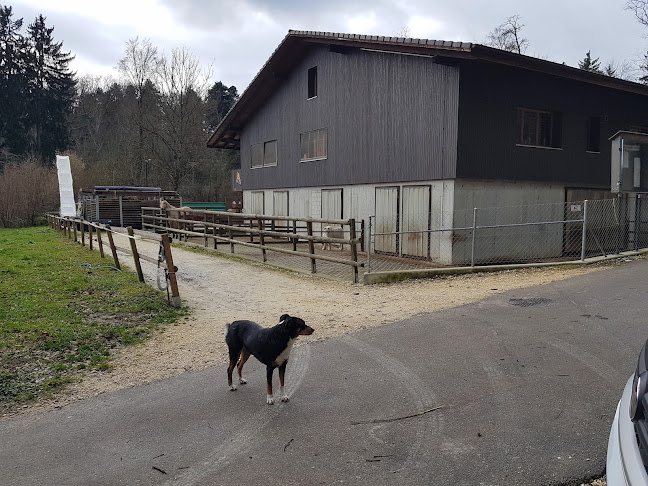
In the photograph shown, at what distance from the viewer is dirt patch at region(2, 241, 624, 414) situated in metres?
5.29

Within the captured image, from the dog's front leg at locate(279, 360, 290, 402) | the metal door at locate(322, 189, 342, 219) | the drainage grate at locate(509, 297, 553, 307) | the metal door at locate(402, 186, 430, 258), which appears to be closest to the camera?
the dog's front leg at locate(279, 360, 290, 402)

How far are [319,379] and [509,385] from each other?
5.83ft

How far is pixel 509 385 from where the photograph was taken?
4520 millimetres

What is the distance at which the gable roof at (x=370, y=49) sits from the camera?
11.9m

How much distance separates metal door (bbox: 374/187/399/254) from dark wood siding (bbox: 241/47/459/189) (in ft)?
1.36

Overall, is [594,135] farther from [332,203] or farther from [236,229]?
[236,229]

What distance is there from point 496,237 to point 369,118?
543 cm

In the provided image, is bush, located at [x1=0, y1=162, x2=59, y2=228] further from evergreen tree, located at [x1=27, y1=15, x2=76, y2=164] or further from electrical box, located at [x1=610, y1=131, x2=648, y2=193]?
electrical box, located at [x1=610, y1=131, x2=648, y2=193]

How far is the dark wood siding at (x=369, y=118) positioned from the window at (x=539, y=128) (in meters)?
2.69

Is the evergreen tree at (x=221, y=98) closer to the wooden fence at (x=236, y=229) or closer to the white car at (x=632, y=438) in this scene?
the wooden fence at (x=236, y=229)

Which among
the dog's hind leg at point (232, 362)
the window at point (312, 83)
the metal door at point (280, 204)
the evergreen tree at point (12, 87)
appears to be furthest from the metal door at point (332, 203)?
the evergreen tree at point (12, 87)

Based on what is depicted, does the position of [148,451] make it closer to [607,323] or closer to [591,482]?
[591,482]

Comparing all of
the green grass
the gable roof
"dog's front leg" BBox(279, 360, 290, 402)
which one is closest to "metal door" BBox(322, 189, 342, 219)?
the gable roof

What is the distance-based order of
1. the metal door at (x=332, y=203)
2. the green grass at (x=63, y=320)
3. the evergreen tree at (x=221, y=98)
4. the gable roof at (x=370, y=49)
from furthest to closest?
the evergreen tree at (x=221, y=98) → the metal door at (x=332, y=203) → the gable roof at (x=370, y=49) → the green grass at (x=63, y=320)
